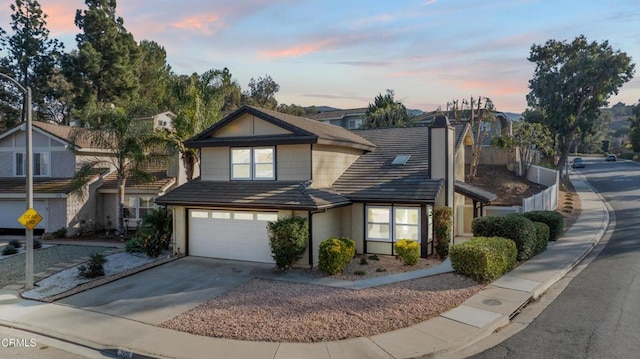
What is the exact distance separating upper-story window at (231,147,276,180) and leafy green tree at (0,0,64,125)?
32.4 m

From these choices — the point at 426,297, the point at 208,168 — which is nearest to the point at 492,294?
the point at 426,297

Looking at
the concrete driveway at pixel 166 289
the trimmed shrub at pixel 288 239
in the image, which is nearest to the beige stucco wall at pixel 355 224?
the trimmed shrub at pixel 288 239

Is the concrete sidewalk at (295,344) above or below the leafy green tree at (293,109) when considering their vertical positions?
below

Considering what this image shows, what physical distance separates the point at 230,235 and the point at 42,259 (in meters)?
8.24

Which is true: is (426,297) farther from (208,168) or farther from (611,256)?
(208,168)

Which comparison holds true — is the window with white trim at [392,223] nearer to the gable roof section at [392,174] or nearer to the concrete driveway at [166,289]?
the gable roof section at [392,174]

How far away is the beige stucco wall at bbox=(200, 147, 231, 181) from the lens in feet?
57.0

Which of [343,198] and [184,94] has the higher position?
[184,94]

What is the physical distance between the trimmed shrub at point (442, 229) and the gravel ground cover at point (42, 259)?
48.8ft

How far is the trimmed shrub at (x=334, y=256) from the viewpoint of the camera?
13.1 meters

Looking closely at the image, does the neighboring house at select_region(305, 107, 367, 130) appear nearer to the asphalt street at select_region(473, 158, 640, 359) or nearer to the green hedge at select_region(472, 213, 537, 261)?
the green hedge at select_region(472, 213, 537, 261)

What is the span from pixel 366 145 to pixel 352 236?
5.31 meters

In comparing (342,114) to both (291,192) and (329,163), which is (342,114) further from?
(291,192)

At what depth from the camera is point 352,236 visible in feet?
54.6
